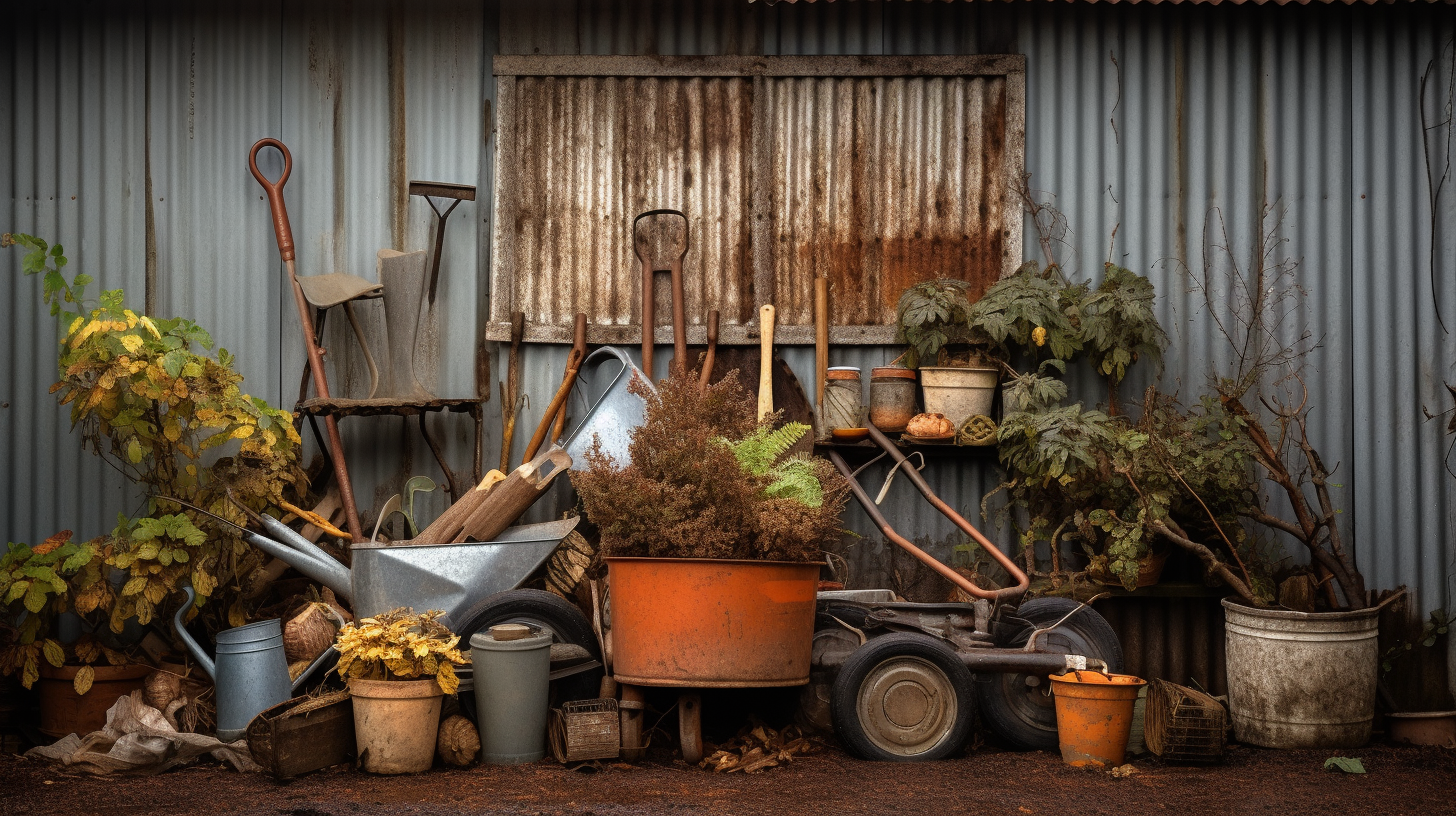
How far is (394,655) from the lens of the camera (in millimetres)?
4375

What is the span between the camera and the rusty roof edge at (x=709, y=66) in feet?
20.0

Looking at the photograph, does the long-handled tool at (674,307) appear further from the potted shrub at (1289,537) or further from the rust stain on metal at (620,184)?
the potted shrub at (1289,537)

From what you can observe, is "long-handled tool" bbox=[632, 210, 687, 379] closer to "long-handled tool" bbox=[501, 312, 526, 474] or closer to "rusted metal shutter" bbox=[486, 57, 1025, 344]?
"rusted metal shutter" bbox=[486, 57, 1025, 344]

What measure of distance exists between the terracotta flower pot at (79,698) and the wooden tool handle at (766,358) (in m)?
3.34

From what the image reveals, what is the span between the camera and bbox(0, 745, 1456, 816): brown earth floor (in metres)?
4.00

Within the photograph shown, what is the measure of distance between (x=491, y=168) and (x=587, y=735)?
3239 mm

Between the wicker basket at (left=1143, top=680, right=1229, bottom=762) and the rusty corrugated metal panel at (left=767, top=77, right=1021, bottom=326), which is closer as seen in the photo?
the wicker basket at (left=1143, top=680, right=1229, bottom=762)

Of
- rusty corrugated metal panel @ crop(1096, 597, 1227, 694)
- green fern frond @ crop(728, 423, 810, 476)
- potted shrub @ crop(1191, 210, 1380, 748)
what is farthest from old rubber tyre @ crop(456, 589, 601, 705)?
potted shrub @ crop(1191, 210, 1380, 748)

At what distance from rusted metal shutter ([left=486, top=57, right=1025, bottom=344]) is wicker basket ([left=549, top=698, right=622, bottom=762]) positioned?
226 cm

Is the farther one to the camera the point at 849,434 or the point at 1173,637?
the point at 1173,637

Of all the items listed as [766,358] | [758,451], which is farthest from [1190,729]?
[766,358]

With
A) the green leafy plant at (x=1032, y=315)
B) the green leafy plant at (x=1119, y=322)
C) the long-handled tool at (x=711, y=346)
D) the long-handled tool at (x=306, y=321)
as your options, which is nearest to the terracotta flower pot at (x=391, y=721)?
the long-handled tool at (x=306, y=321)

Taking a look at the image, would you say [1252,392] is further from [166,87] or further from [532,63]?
[166,87]

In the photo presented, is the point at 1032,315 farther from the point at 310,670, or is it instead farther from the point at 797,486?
the point at 310,670
